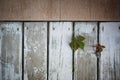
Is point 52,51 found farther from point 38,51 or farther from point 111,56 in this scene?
point 111,56

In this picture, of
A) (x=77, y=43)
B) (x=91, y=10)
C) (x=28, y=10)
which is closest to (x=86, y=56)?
(x=77, y=43)

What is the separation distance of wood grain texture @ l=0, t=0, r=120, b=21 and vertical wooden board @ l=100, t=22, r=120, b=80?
59mm

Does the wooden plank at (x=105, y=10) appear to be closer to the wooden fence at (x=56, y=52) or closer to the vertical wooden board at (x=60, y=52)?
the wooden fence at (x=56, y=52)

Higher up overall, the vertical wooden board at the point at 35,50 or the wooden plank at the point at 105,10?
the wooden plank at the point at 105,10

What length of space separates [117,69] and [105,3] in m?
→ 0.44

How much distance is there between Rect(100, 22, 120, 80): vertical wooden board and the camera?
441 cm

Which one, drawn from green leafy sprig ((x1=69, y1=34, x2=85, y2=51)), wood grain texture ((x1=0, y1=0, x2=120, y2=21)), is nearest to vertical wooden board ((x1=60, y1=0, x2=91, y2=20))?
wood grain texture ((x1=0, y1=0, x2=120, y2=21))

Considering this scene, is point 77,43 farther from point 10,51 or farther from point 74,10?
point 10,51

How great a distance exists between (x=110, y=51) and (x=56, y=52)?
1.16 ft

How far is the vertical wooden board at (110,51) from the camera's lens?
4410 millimetres

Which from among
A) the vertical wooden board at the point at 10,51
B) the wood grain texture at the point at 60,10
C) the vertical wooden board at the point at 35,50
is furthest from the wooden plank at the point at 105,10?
the vertical wooden board at the point at 10,51

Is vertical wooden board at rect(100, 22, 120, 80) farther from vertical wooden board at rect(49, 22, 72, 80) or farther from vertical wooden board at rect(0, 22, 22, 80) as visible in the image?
vertical wooden board at rect(0, 22, 22, 80)

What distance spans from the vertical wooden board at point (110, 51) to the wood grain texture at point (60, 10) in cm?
6

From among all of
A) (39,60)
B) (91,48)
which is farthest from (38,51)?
(91,48)
